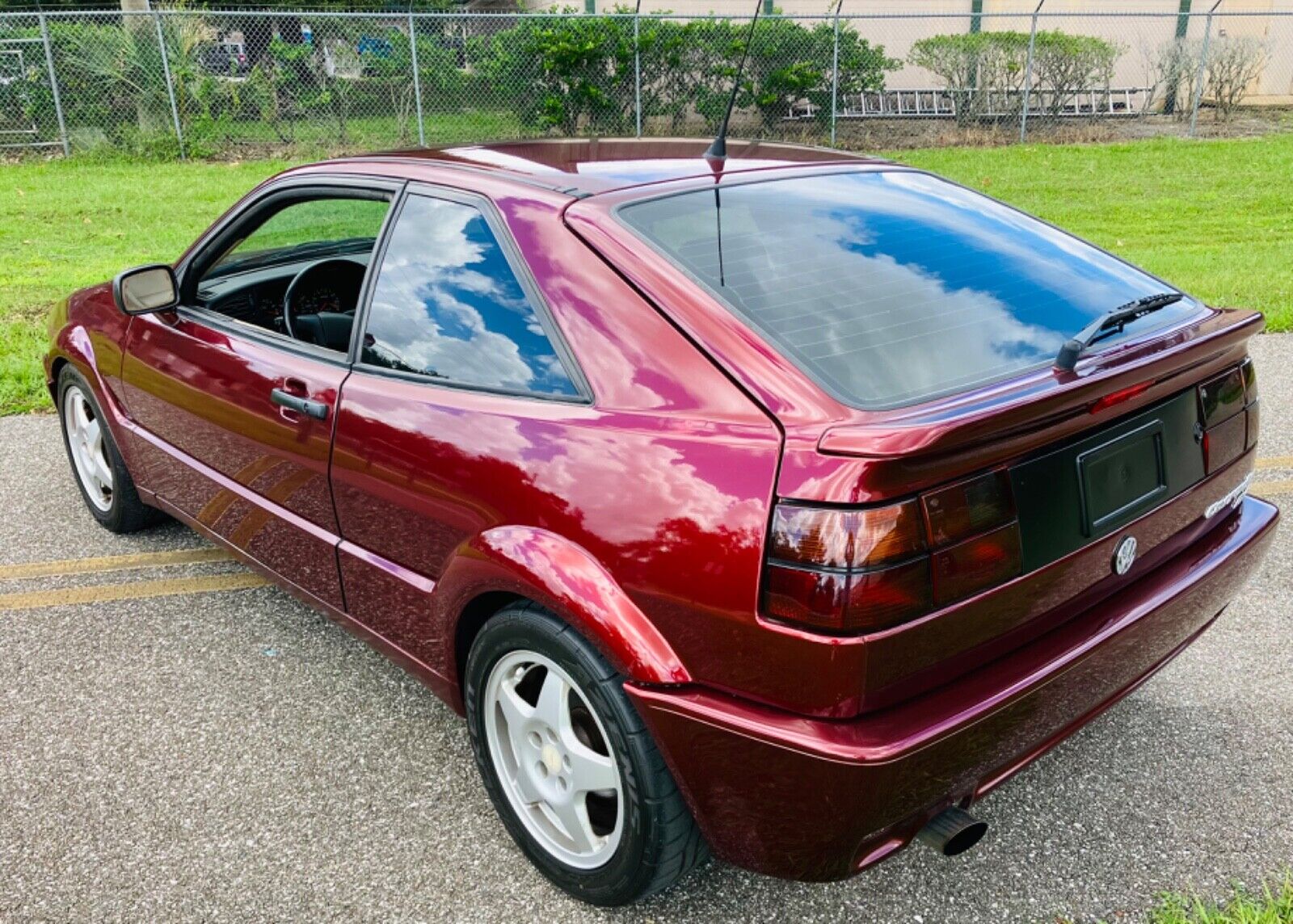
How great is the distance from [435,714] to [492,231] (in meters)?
1.46

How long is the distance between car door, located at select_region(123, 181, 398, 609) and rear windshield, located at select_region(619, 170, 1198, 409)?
3.40 feet

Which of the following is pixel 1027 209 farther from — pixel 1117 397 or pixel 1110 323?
pixel 1117 397

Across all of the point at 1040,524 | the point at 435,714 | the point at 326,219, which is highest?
the point at 326,219

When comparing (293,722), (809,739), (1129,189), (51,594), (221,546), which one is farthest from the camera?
(1129,189)

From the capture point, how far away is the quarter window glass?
8.19 feet

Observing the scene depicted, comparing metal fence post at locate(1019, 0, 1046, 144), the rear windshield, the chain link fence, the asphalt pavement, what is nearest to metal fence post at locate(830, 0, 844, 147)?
the chain link fence

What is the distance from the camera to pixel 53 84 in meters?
14.1

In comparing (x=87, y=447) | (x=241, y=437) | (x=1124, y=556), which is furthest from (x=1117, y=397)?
(x=87, y=447)

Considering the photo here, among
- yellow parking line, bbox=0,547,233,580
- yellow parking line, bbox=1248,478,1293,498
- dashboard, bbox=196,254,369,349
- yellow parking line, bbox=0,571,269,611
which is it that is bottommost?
yellow parking line, bbox=1248,478,1293,498

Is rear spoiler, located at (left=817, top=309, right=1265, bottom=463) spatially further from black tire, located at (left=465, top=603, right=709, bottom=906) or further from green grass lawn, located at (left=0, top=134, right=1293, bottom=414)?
green grass lawn, located at (left=0, top=134, right=1293, bottom=414)

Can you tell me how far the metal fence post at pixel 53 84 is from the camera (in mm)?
13797

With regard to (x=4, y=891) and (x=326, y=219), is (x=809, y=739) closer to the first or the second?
(x=4, y=891)

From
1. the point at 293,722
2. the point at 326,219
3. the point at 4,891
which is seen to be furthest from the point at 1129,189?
the point at 4,891

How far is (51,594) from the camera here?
4008 mm
